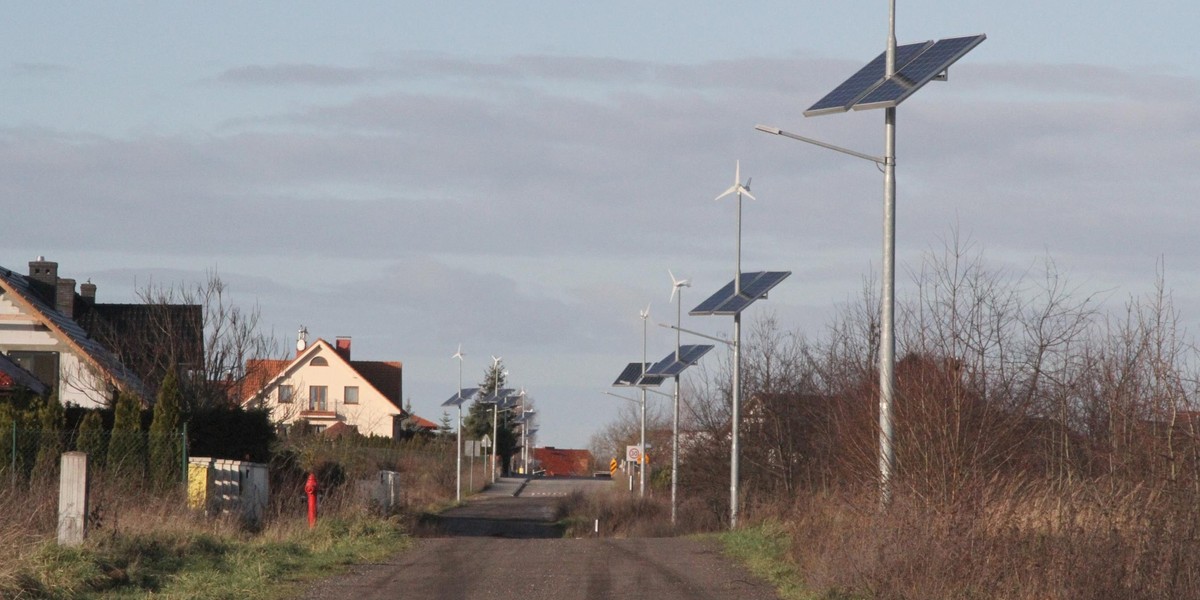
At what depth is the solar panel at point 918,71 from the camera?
53.9 feet

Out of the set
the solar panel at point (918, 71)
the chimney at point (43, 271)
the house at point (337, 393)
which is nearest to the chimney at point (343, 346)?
the house at point (337, 393)

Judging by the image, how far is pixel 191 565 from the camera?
16.7m

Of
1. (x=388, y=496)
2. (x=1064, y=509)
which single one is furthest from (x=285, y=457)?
(x=1064, y=509)

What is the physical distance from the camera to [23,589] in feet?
42.4

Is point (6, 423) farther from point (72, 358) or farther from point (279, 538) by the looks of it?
point (72, 358)

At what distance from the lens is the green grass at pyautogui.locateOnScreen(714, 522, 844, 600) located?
49.2 ft

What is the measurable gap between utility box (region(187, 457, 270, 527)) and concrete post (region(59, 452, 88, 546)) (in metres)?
6.57

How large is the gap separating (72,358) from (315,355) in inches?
1849

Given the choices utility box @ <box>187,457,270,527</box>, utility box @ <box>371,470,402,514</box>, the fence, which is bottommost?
utility box @ <box>371,470,402,514</box>

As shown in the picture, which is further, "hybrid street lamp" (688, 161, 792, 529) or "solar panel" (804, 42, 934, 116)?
"hybrid street lamp" (688, 161, 792, 529)

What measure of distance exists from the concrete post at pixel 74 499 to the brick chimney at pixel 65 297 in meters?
39.9

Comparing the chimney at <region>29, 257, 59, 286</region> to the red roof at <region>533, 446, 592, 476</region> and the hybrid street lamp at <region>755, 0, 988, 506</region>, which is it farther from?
the red roof at <region>533, 446, 592, 476</region>

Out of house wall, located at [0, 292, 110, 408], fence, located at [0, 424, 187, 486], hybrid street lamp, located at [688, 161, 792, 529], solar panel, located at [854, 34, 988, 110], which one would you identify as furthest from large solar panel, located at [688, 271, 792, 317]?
house wall, located at [0, 292, 110, 408]

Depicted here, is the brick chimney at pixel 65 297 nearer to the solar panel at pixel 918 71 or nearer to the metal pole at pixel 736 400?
the metal pole at pixel 736 400
